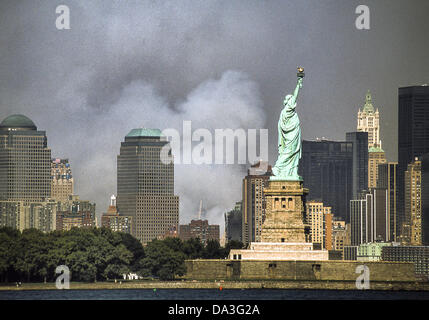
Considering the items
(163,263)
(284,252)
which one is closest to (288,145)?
(284,252)

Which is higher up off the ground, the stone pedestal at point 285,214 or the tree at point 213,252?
the stone pedestal at point 285,214

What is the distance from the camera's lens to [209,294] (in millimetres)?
125125

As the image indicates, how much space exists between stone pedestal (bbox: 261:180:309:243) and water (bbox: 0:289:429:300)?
36.5 ft

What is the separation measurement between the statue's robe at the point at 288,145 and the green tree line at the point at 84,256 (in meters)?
17.4

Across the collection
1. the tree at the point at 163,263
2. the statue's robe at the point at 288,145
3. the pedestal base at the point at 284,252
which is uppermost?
the statue's robe at the point at 288,145

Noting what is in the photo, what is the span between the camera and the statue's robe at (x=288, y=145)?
14438cm

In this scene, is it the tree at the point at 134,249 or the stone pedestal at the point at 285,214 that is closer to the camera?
the stone pedestal at the point at 285,214

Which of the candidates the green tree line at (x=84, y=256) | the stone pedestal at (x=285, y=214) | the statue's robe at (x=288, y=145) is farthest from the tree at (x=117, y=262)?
the statue's robe at (x=288, y=145)

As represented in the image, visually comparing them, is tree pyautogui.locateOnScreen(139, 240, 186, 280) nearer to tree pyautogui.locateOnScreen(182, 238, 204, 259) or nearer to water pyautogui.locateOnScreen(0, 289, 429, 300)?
tree pyautogui.locateOnScreen(182, 238, 204, 259)

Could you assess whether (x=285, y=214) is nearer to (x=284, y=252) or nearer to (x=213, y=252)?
(x=284, y=252)

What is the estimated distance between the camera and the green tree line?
144500 millimetres

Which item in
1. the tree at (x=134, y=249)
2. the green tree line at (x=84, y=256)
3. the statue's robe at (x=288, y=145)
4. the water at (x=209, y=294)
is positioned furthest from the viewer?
the tree at (x=134, y=249)

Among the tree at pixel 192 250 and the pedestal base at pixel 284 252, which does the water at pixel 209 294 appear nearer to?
the pedestal base at pixel 284 252
